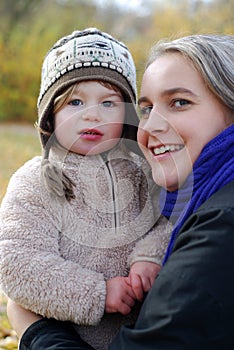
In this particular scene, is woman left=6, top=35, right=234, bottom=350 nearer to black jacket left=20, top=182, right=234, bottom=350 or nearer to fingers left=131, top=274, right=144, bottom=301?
black jacket left=20, top=182, right=234, bottom=350

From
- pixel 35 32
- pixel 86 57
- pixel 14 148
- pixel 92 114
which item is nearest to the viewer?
pixel 92 114

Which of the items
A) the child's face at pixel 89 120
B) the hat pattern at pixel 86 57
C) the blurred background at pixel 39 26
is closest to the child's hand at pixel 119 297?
Result: the child's face at pixel 89 120

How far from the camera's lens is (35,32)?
20.6m

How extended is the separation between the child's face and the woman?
31 centimetres

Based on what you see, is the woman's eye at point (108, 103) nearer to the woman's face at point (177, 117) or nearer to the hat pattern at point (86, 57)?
the hat pattern at point (86, 57)

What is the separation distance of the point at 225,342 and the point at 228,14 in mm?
15652

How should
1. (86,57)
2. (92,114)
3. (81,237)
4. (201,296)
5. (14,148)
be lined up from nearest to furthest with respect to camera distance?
1. (201,296)
2. (81,237)
3. (92,114)
4. (86,57)
5. (14,148)

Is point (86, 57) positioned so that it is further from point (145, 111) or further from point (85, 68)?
point (145, 111)

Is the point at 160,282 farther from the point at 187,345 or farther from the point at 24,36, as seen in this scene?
the point at 24,36

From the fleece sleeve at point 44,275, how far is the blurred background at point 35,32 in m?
9.57

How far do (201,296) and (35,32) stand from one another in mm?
20000

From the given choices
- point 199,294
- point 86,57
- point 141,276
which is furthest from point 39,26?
A: point 199,294

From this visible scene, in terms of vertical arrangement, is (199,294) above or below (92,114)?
below

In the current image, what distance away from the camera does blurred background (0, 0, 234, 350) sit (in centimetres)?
1591
